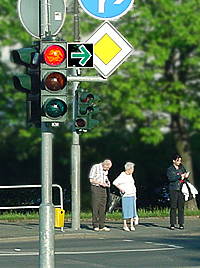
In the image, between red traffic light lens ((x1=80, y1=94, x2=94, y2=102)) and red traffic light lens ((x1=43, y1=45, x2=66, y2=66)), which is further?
red traffic light lens ((x1=80, y1=94, x2=94, y2=102))

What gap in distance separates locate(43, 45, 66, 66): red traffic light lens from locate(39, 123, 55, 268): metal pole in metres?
0.77

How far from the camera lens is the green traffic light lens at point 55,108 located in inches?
492

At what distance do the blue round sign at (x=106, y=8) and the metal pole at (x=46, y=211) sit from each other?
1.67 meters

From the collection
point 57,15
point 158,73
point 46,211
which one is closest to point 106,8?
point 57,15

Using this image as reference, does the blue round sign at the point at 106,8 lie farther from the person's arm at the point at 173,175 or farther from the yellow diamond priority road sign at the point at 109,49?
the person's arm at the point at 173,175

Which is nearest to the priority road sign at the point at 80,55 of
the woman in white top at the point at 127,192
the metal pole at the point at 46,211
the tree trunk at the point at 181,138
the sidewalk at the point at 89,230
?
the metal pole at the point at 46,211

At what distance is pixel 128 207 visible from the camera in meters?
23.3

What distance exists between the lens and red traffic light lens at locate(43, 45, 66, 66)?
12484 millimetres

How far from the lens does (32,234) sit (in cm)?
2241

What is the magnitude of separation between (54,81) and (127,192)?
37.1ft

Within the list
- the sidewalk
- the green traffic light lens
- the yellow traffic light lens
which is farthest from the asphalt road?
the green traffic light lens

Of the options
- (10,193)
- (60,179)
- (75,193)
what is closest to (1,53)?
(60,179)

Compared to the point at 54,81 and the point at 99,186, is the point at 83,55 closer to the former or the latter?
the point at 54,81

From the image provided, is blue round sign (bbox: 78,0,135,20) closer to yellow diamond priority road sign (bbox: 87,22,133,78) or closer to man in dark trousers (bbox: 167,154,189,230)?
yellow diamond priority road sign (bbox: 87,22,133,78)
